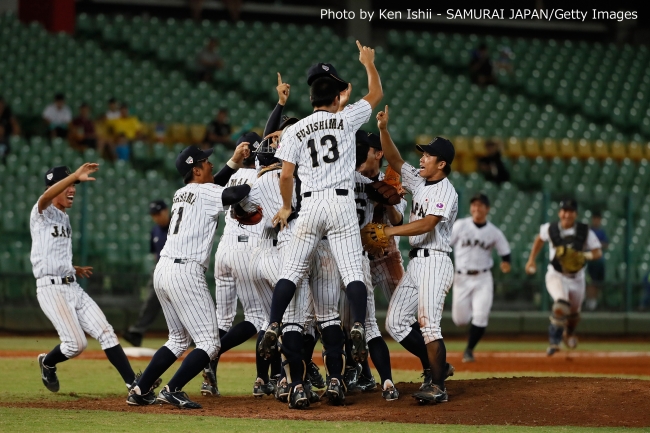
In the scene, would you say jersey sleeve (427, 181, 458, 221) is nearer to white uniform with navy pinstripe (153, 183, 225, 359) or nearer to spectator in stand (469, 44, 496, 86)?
white uniform with navy pinstripe (153, 183, 225, 359)

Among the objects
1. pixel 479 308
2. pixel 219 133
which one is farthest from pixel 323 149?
pixel 219 133

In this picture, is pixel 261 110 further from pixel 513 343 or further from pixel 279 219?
pixel 279 219

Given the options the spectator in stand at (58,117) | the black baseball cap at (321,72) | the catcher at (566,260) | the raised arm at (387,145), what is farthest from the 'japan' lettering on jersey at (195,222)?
the spectator in stand at (58,117)

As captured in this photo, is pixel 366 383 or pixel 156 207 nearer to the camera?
pixel 366 383

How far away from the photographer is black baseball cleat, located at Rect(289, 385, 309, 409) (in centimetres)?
683

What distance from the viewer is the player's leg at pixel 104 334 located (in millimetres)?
7879

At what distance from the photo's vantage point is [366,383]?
26.2 ft

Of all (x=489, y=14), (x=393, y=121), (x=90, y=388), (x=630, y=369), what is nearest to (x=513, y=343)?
(x=630, y=369)

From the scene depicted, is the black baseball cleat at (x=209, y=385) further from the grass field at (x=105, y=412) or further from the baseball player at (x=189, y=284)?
the baseball player at (x=189, y=284)

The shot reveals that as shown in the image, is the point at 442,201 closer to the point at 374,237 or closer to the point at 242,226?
the point at 374,237

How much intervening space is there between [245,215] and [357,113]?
114cm

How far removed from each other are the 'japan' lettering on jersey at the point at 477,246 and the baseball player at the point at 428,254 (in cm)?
463

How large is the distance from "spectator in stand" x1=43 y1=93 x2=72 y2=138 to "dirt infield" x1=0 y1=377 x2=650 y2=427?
10.8m

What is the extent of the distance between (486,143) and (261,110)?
461 centimetres
